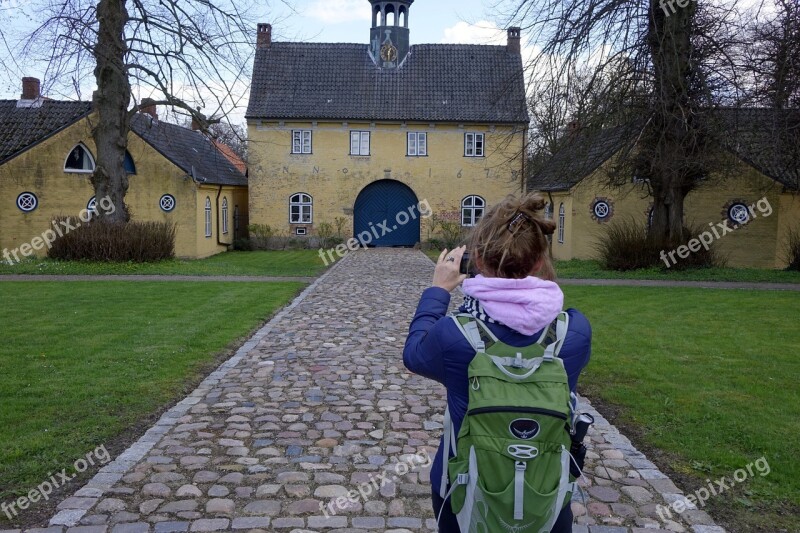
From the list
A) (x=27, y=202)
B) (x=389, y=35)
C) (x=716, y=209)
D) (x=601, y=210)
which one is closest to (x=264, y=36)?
(x=389, y=35)

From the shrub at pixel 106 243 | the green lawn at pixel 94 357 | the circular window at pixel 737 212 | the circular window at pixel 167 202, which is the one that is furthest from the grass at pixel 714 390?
the circular window at pixel 167 202

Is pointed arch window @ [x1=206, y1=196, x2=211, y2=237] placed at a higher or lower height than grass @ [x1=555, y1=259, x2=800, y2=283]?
higher

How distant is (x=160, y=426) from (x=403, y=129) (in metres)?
28.6

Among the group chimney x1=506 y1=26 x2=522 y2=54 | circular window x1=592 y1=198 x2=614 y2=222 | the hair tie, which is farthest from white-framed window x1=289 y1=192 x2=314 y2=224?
the hair tie

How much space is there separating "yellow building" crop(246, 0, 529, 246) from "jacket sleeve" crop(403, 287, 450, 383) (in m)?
30.0

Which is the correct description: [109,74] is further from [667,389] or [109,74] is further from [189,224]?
[667,389]

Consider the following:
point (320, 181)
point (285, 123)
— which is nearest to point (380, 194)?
point (320, 181)

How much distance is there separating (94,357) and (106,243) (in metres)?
13.4

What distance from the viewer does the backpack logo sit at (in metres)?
2.19

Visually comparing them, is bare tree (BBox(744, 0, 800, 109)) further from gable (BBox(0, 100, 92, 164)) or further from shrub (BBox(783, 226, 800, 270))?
gable (BBox(0, 100, 92, 164))

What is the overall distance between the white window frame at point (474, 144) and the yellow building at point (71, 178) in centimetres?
1219

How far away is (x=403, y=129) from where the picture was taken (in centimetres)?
3322

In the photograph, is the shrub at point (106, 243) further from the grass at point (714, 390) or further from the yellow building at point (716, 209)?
the grass at point (714, 390)

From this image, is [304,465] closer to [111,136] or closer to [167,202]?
[111,136]
